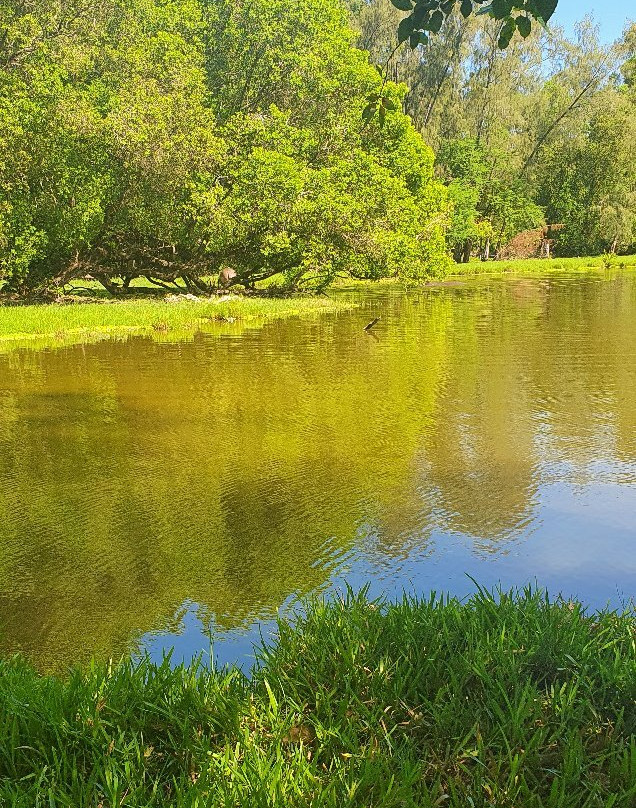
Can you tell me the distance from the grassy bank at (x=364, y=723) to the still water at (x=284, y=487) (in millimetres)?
1027

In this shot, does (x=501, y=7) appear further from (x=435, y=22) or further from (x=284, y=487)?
(x=284, y=487)

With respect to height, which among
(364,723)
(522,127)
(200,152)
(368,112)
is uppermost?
(522,127)

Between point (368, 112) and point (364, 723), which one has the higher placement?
point (368, 112)

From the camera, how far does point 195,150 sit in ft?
86.3

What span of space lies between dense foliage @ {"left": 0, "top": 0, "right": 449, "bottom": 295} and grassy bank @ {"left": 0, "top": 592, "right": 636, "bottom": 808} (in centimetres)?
2186

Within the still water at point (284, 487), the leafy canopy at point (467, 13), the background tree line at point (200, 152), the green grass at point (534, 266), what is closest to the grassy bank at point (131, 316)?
the background tree line at point (200, 152)

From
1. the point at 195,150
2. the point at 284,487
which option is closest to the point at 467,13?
the point at 284,487

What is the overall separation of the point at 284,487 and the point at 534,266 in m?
45.1

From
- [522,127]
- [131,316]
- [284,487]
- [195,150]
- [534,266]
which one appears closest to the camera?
[284,487]

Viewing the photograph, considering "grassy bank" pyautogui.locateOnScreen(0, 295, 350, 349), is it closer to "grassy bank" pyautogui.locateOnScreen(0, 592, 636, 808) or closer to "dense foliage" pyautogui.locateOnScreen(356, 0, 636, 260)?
"grassy bank" pyautogui.locateOnScreen(0, 592, 636, 808)

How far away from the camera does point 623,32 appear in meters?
60.6

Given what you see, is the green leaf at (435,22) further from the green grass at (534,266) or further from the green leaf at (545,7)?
the green grass at (534,266)

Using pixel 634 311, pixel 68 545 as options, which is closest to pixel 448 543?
pixel 68 545

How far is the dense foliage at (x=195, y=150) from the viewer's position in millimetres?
24219
